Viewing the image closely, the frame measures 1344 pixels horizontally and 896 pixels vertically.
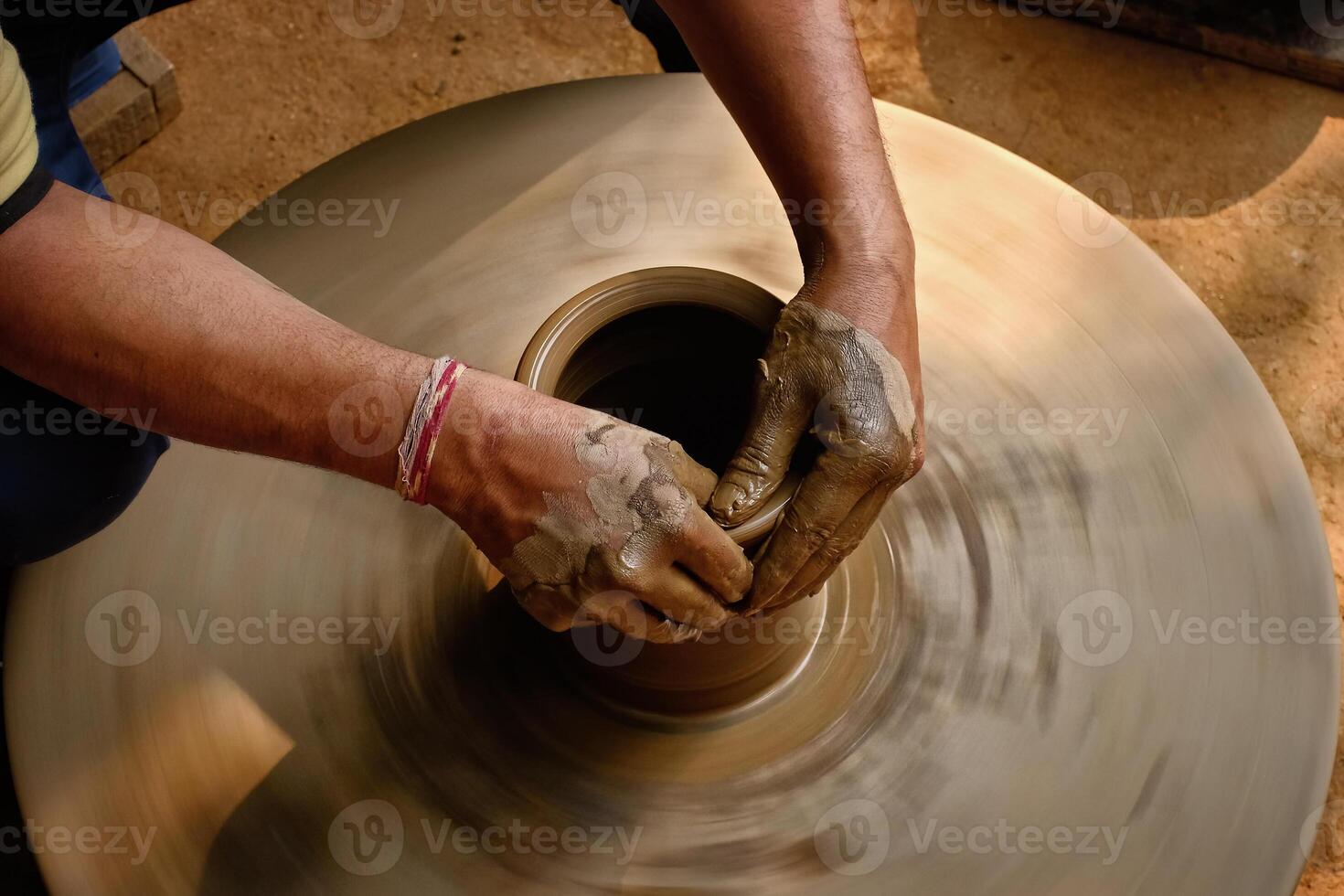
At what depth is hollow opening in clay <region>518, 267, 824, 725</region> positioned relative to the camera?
1178 mm

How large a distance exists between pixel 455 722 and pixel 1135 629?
79 centimetres

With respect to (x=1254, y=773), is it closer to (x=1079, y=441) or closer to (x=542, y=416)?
(x=1079, y=441)

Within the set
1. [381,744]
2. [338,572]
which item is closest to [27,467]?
[338,572]

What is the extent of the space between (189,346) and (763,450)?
59 cm

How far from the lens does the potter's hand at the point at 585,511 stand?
3.56ft

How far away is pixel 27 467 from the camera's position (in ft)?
4.90
